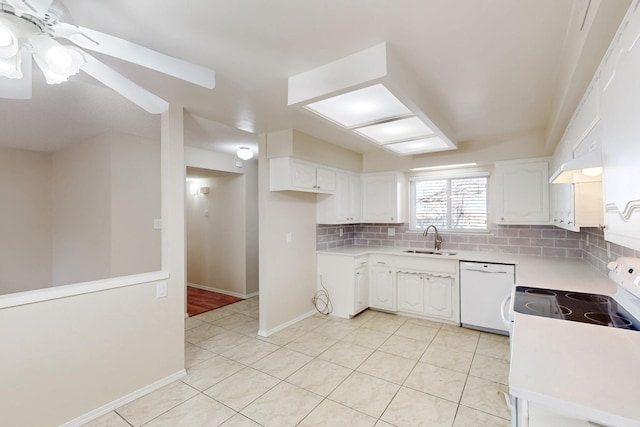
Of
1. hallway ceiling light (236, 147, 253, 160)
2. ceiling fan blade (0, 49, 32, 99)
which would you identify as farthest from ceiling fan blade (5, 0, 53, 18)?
hallway ceiling light (236, 147, 253, 160)

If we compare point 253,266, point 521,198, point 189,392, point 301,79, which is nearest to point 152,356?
point 189,392

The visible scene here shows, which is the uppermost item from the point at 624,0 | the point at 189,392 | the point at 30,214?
the point at 624,0

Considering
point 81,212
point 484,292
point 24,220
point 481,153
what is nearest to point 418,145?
point 481,153

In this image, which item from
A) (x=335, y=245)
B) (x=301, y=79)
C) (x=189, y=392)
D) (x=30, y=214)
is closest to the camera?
(x=301, y=79)

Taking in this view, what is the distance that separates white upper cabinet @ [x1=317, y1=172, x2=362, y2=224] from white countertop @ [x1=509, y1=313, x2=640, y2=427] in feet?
9.37

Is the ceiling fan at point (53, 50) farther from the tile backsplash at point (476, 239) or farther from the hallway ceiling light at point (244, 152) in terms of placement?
the tile backsplash at point (476, 239)

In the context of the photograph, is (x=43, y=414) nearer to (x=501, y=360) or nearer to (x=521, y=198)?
(x=501, y=360)

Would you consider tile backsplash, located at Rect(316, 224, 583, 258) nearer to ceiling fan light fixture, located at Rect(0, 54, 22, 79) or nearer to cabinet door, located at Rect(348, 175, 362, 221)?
cabinet door, located at Rect(348, 175, 362, 221)

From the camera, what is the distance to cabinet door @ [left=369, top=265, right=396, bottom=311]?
13.0 feet

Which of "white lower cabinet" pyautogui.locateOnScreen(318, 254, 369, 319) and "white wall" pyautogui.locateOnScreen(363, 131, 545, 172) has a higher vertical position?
"white wall" pyautogui.locateOnScreen(363, 131, 545, 172)

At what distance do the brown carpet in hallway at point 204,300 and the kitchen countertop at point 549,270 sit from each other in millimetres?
1912

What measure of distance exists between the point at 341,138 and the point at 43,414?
3.53 m

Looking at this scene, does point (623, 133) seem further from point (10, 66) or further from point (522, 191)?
point (522, 191)

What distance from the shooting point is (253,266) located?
5.09m
